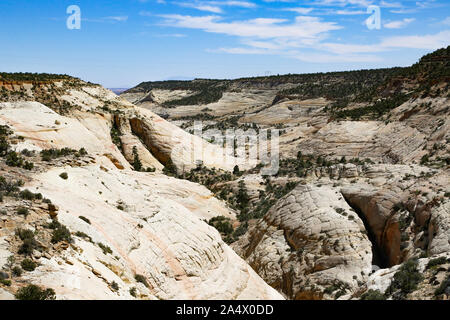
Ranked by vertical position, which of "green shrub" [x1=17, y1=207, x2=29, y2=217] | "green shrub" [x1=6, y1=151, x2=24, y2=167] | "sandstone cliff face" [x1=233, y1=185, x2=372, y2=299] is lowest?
"sandstone cliff face" [x1=233, y1=185, x2=372, y2=299]

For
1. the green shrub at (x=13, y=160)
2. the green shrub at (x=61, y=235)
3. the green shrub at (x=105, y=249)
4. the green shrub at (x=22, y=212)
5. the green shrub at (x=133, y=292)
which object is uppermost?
the green shrub at (x=13, y=160)

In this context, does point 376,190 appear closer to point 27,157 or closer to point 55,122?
point 27,157

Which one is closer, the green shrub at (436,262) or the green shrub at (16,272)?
the green shrub at (16,272)

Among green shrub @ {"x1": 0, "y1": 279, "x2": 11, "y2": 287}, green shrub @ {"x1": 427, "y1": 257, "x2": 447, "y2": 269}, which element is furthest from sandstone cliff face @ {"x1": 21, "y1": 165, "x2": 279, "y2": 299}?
green shrub @ {"x1": 427, "y1": 257, "x2": 447, "y2": 269}

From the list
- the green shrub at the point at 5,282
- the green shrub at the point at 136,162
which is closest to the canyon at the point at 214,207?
the green shrub at the point at 5,282

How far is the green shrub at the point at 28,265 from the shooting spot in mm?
9051

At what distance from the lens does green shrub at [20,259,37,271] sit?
29.7 ft

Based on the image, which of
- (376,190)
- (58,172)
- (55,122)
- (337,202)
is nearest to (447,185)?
(376,190)

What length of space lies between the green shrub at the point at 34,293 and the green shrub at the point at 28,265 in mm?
835

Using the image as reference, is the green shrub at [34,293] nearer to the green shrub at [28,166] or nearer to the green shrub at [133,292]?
the green shrub at [133,292]

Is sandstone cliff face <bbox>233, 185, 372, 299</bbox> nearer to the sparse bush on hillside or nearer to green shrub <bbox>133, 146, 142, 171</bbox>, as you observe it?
the sparse bush on hillside

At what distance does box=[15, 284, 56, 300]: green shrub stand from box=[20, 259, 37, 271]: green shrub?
2.74ft

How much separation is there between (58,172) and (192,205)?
46.3ft
